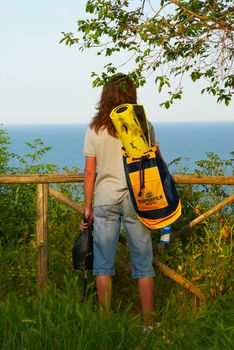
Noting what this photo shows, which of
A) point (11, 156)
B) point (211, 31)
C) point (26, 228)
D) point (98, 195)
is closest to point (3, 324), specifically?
point (98, 195)

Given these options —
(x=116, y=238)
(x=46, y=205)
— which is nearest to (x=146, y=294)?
(x=116, y=238)

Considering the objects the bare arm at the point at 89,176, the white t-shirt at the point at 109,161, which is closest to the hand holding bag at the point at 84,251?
the bare arm at the point at 89,176

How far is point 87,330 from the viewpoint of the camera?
405cm

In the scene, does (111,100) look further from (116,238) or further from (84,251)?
(84,251)

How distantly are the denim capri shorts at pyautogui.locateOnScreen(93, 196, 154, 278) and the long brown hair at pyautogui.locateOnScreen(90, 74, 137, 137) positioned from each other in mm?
584

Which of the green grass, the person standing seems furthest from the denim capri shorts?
the green grass

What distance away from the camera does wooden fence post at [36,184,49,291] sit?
5707 mm

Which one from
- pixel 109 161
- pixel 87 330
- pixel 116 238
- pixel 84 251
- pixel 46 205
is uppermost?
pixel 109 161

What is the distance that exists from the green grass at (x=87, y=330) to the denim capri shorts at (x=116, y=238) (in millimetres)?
395

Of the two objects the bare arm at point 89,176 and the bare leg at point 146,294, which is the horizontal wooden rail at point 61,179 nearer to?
the bare arm at point 89,176

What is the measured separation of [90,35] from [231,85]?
1998mm

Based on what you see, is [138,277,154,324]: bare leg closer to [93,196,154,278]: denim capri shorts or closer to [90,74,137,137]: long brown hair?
[93,196,154,278]: denim capri shorts

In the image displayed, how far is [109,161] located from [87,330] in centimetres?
142

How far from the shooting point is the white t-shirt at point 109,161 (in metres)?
4.95
